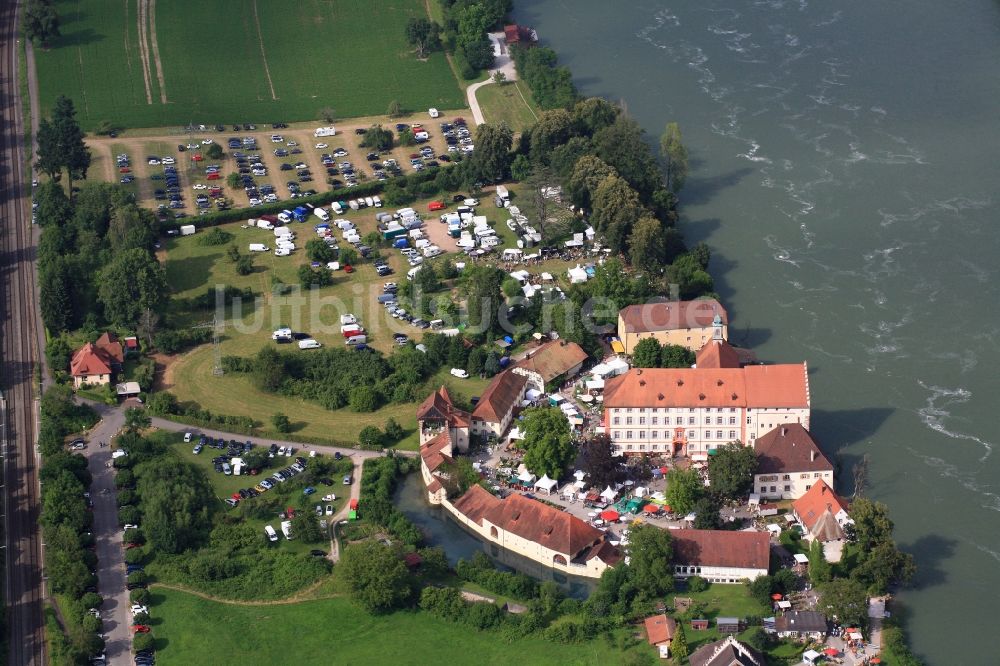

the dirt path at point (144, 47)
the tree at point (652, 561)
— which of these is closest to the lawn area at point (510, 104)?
the dirt path at point (144, 47)

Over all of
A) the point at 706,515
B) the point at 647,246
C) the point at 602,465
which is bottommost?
the point at 706,515

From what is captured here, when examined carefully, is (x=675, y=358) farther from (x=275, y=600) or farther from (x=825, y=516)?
(x=275, y=600)

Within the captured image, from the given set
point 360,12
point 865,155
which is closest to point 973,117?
point 865,155

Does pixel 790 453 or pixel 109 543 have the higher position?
pixel 790 453

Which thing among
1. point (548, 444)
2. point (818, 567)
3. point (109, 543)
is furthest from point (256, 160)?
point (818, 567)

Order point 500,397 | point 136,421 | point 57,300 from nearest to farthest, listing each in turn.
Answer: point 500,397 < point 136,421 < point 57,300

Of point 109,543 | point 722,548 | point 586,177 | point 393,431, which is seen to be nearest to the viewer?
point 722,548

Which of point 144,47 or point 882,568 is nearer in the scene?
point 882,568
